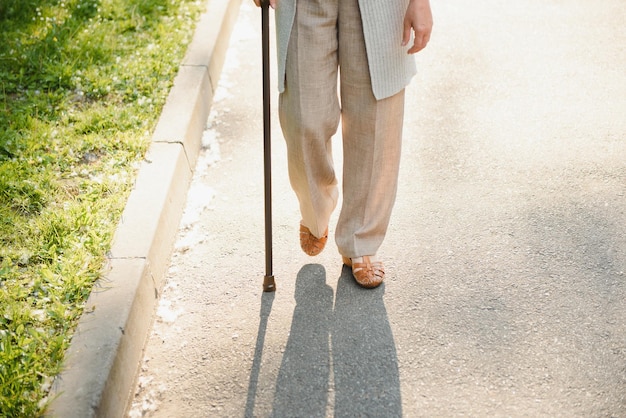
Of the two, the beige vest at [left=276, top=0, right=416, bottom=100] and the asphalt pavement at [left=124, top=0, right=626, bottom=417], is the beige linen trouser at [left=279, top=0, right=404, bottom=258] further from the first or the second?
the asphalt pavement at [left=124, top=0, right=626, bottom=417]

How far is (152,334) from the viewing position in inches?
113

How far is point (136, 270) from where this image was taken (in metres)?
2.85

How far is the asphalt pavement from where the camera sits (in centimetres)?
257

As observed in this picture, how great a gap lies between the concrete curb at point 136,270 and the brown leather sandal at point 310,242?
0.66 m

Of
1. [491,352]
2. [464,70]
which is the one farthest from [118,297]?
[464,70]

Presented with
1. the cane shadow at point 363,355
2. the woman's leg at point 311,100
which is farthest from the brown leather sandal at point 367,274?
the woman's leg at point 311,100

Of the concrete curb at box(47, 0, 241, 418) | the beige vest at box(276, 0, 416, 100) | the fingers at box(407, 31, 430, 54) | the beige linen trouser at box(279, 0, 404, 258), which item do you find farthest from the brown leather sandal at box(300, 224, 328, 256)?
the fingers at box(407, 31, 430, 54)

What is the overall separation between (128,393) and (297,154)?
113 centimetres

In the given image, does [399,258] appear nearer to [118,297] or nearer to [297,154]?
[297,154]

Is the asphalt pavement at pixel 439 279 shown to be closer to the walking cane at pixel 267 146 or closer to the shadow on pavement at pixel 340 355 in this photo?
the shadow on pavement at pixel 340 355

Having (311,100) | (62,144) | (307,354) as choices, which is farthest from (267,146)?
(62,144)

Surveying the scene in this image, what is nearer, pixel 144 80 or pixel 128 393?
pixel 128 393

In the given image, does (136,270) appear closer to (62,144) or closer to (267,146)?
(267,146)

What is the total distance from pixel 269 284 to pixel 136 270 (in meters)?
0.58
